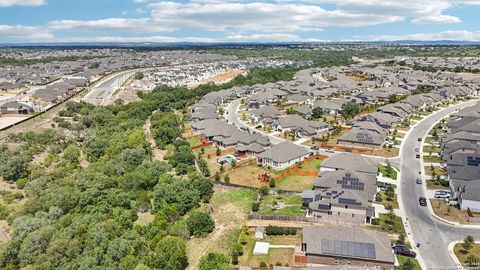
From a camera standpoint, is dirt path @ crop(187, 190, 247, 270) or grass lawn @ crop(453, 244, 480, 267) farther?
dirt path @ crop(187, 190, 247, 270)

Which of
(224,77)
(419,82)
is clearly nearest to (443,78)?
(419,82)

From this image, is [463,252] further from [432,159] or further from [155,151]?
[155,151]

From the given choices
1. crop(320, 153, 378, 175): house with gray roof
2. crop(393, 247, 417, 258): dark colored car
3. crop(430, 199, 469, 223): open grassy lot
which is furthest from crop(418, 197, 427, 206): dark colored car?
crop(393, 247, 417, 258): dark colored car

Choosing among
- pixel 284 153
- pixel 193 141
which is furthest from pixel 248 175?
pixel 193 141

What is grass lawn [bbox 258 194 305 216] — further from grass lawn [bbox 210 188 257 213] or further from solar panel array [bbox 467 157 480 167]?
solar panel array [bbox 467 157 480 167]

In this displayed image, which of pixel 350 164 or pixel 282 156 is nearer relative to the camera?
pixel 350 164

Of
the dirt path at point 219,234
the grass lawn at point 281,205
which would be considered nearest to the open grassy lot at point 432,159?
the grass lawn at point 281,205
